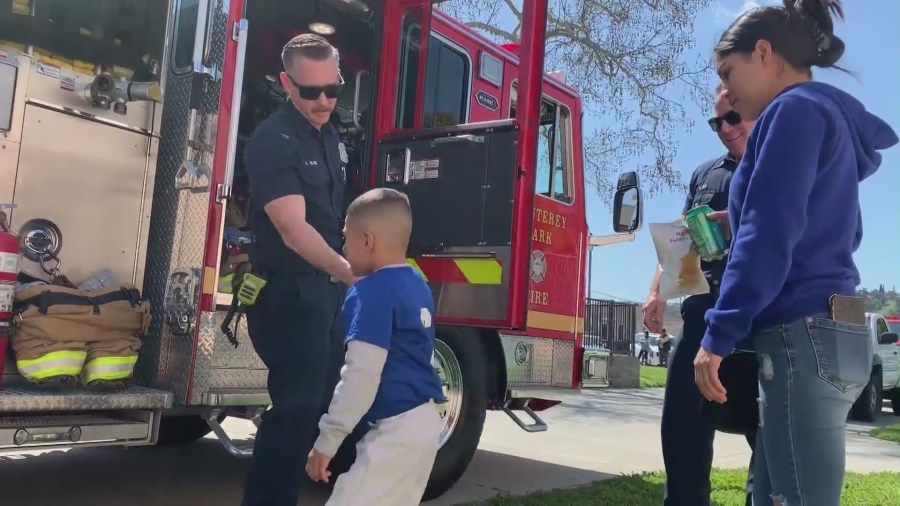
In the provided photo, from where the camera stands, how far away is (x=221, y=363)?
3637 mm

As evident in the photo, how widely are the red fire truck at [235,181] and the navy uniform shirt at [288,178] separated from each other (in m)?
0.62

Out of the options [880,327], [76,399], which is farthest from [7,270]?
[880,327]

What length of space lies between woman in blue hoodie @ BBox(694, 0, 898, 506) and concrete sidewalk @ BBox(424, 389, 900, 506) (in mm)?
2633

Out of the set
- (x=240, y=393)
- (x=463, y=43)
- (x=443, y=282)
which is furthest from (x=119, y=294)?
(x=463, y=43)

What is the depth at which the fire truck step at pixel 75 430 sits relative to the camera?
2.97m

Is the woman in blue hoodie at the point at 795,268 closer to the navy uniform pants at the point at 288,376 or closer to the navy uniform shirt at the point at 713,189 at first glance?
the navy uniform shirt at the point at 713,189

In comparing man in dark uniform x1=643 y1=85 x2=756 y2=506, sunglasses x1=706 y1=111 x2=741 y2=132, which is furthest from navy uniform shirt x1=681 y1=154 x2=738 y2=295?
sunglasses x1=706 y1=111 x2=741 y2=132

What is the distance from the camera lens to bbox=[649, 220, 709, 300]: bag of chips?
2814 mm

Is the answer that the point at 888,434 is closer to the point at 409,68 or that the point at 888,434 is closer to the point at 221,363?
the point at 409,68

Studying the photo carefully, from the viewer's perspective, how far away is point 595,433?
26.3 ft

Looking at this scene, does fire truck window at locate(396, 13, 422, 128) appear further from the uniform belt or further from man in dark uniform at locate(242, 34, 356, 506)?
the uniform belt

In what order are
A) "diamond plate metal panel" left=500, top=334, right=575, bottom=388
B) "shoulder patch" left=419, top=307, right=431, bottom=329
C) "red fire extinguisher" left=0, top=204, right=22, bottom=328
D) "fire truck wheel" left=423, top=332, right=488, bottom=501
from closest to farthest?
"shoulder patch" left=419, top=307, right=431, bottom=329
"red fire extinguisher" left=0, top=204, right=22, bottom=328
"fire truck wheel" left=423, top=332, right=488, bottom=501
"diamond plate metal panel" left=500, top=334, right=575, bottom=388

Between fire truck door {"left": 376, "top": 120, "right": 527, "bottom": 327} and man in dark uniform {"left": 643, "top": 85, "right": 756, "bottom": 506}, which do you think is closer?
man in dark uniform {"left": 643, "top": 85, "right": 756, "bottom": 506}

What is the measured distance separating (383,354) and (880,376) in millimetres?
12830
